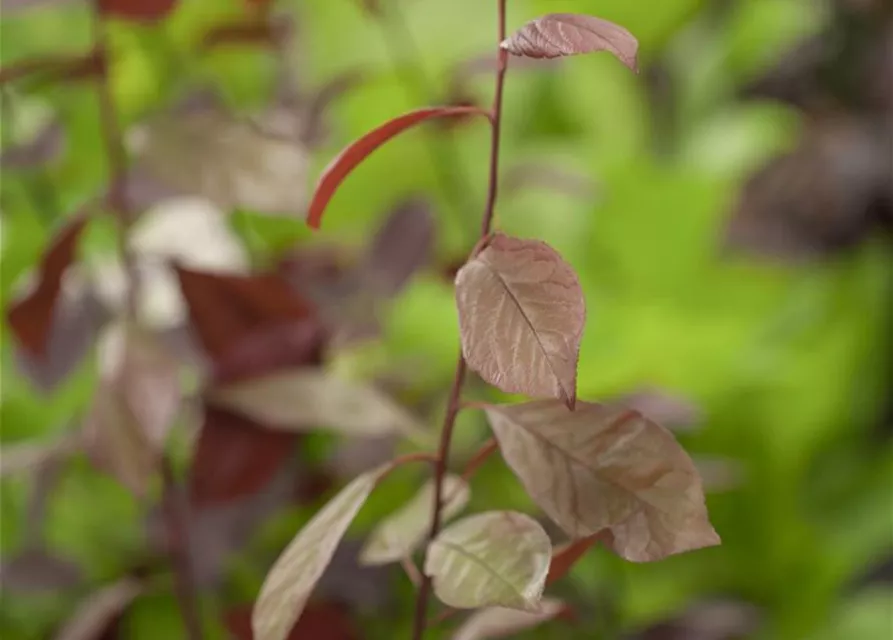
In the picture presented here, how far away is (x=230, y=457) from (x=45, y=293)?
12cm

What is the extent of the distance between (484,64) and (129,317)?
1.06 feet

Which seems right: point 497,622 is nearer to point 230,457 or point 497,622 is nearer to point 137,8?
point 230,457

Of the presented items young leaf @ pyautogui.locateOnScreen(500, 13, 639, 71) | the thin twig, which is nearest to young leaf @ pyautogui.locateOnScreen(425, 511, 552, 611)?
young leaf @ pyautogui.locateOnScreen(500, 13, 639, 71)

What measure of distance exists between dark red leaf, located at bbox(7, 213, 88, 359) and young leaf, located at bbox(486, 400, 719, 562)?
0.26m

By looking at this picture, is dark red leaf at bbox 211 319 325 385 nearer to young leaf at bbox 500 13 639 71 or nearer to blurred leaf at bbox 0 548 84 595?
blurred leaf at bbox 0 548 84 595

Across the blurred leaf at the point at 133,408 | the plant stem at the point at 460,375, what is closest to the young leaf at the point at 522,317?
the plant stem at the point at 460,375

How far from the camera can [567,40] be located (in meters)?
0.30

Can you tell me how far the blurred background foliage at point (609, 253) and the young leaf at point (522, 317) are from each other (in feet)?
0.69

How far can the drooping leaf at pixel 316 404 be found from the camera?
20.4 inches

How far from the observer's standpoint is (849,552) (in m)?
0.92

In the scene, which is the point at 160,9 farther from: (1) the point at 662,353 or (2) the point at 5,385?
(1) the point at 662,353

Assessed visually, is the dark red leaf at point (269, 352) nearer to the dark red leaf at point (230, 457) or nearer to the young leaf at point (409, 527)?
the dark red leaf at point (230, 457)

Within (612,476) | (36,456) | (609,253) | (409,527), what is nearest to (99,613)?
(36,456)

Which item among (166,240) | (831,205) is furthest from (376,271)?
(831,205)
